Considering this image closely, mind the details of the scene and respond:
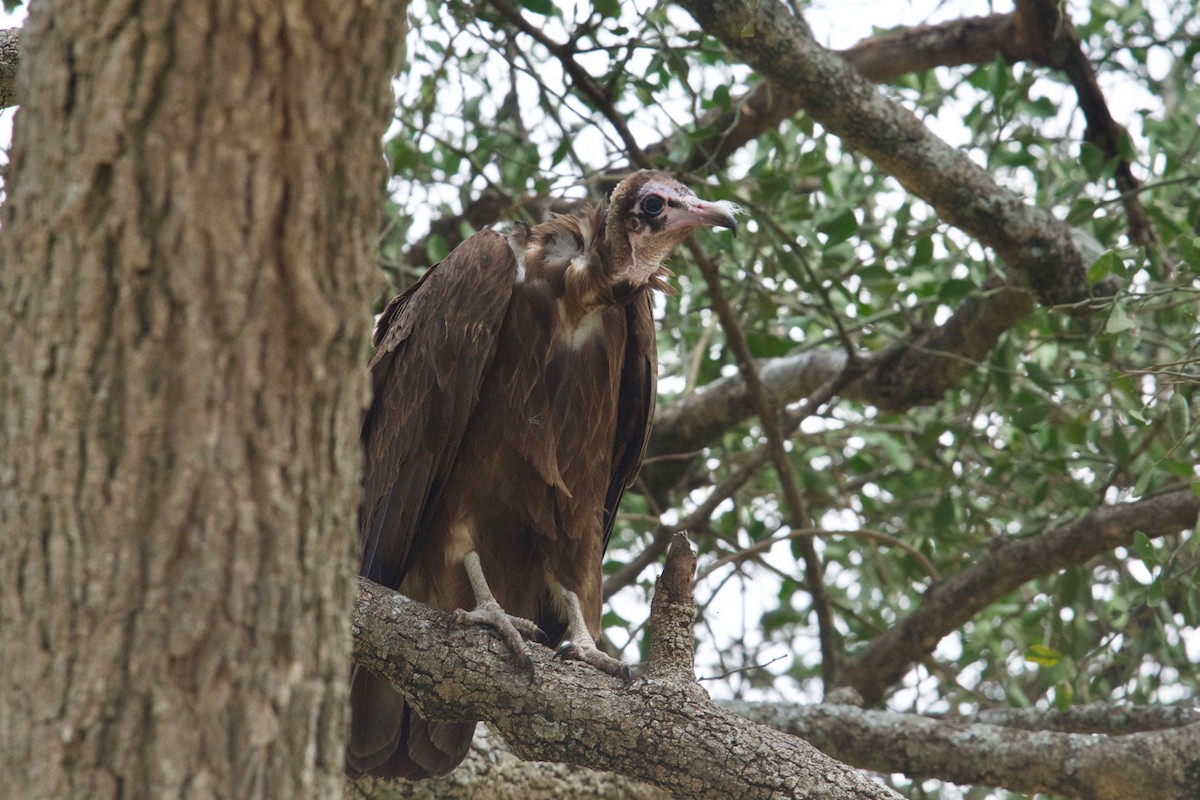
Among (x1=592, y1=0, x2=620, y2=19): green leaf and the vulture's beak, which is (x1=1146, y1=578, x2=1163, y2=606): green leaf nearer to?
the vulture's beak

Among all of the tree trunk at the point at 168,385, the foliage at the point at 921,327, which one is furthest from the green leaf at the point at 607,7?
the tree trunk at the point at 168,385

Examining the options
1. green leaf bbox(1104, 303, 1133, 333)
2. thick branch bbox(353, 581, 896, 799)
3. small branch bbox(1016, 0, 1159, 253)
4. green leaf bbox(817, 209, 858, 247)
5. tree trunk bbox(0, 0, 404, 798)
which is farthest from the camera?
small branch bbox(1016, 0, 1159, 253)

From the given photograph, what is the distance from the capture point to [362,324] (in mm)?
1521

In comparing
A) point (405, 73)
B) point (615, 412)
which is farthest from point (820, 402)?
point (405, 73)

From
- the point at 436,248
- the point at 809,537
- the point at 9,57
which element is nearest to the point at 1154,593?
the point at 809,537

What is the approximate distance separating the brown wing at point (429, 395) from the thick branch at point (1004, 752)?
132 centimetres

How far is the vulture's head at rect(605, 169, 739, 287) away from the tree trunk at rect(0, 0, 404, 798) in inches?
97.6

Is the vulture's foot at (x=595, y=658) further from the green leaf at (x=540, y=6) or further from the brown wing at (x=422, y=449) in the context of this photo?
the green leaf at (x=540, y=6)

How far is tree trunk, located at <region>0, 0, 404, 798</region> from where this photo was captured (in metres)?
1.39

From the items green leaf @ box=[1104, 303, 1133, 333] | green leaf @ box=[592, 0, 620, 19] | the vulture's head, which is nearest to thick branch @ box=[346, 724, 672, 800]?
the vulture's head

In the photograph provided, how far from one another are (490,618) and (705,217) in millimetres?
1447

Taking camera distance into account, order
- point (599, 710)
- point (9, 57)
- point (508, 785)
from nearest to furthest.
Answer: point (599, 710) < point (9, 57) < point (508, 785)

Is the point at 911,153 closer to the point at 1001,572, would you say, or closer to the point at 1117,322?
the point at 1117,322

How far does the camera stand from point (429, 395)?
3.75 metres
